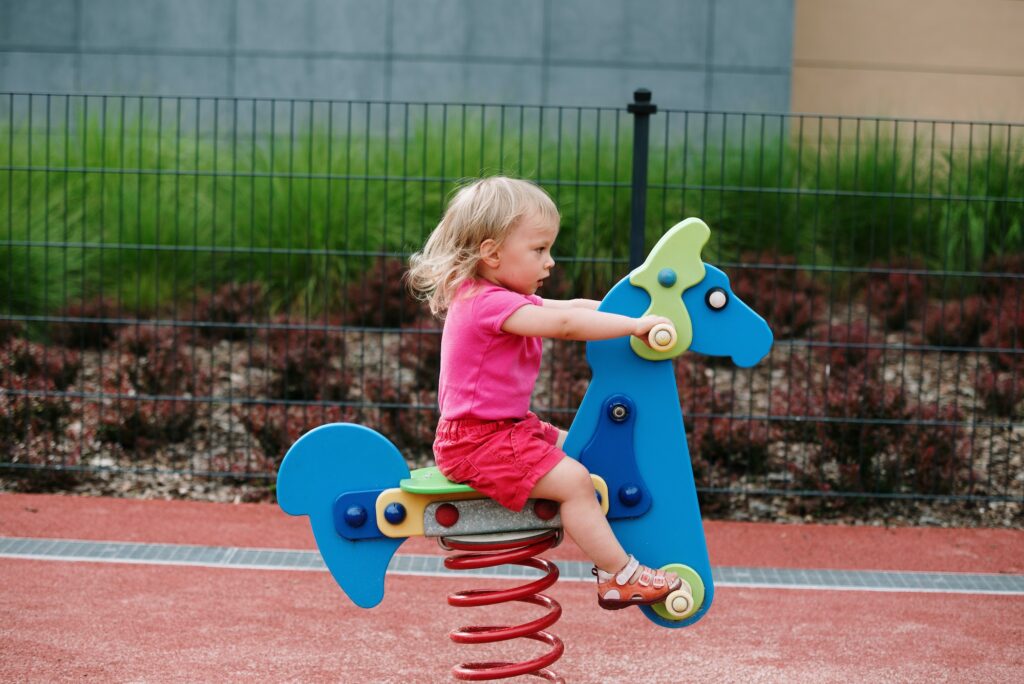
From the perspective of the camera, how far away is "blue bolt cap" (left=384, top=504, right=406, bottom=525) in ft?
11.3

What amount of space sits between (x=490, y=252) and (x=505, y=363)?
0.31 m

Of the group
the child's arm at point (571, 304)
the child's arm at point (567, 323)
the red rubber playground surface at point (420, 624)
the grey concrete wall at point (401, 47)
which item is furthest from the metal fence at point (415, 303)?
the child's arm at point (567, 323)

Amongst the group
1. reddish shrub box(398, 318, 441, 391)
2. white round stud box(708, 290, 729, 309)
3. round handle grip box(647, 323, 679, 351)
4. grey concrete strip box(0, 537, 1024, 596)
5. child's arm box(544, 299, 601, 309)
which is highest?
white round stud box(708, 290, 729, 309)

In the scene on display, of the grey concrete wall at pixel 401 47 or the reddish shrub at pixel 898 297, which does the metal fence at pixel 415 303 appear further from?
the grey concrete wall at pixel 401 47

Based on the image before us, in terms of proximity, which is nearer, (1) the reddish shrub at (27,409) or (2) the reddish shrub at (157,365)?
(1) the reddish shrub at (27,409)

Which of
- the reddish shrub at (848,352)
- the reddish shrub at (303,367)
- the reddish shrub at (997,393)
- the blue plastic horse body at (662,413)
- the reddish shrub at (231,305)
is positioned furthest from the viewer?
the reddish shrub at (231,305)

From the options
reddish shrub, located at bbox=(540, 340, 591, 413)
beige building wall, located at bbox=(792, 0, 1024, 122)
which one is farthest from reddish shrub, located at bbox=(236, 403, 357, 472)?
beige building wall, located at bbox=(792, 0, 1024, 122)

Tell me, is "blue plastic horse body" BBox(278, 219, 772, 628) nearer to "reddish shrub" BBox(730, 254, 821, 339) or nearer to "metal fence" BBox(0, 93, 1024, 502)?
Result: "metal fence" BBox(0, 93, 1024, 502)

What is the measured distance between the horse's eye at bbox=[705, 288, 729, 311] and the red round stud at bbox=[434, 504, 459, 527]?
94cm

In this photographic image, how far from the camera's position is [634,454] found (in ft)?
11.6

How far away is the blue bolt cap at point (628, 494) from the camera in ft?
11.5

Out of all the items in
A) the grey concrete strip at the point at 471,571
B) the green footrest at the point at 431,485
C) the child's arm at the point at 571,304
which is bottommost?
the grey concrete strip at the point at 471,571

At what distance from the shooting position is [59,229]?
9000mm

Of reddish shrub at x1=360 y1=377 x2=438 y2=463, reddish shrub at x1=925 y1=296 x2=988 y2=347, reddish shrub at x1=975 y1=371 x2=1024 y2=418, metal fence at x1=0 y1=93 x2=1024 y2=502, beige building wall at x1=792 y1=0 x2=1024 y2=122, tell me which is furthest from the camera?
beige building wall at x1=792 y1=0 x2=1024 y2=122
